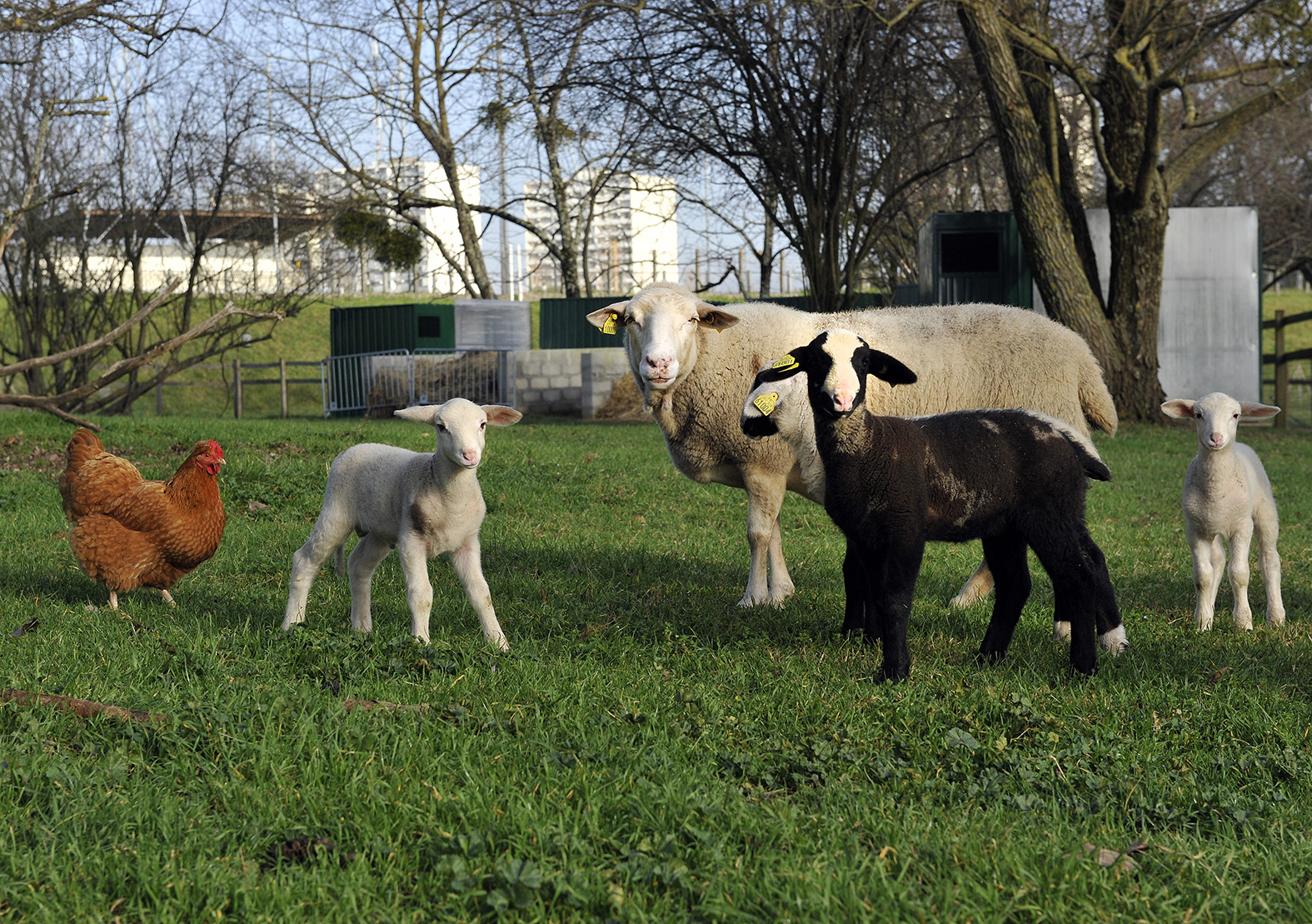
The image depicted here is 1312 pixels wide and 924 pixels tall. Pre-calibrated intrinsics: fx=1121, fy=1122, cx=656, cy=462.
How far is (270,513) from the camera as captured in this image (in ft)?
29.9

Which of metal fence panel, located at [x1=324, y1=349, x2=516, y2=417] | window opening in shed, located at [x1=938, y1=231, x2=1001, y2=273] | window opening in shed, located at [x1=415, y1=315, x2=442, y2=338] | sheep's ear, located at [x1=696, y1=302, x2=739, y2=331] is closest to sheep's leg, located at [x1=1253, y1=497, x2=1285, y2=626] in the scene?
sheep's ear, located at [x1=696, y1=302, x2=739, y2=331]

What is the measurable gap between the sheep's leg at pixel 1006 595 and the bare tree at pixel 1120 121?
11.4 metres

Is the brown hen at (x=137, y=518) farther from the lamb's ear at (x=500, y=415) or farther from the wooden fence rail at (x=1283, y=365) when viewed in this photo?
the wooden fence rail at (x=1283, y=365)

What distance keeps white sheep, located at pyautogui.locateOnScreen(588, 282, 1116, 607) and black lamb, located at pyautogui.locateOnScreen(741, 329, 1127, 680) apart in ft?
5.33

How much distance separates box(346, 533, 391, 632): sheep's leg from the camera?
17.2 ft

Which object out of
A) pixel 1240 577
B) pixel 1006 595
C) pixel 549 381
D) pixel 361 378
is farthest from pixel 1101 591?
pixel 361 378

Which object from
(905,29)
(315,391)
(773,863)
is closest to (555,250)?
(315,391)

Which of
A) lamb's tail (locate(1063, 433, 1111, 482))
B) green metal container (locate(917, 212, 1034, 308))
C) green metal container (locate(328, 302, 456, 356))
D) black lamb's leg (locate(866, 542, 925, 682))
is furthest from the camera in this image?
green metal container (locate(328, 302, 456, 356))

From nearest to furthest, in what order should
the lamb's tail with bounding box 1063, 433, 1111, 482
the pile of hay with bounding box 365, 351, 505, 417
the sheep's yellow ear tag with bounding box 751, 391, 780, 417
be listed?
the sheep's yellow ear tag with bounding box 751, 391, 780, 417
the lamb's tail with bounding box 1063, 433, 1111, 482
the pile of hay with bounding box 365, 351, 505, 417

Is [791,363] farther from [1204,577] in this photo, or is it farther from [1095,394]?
[1095,394]

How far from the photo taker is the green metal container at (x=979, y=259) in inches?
755

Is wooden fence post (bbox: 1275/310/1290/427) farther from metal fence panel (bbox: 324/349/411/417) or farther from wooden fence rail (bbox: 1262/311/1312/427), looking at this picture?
metal fence panel (bbox: 324/349/411/417)

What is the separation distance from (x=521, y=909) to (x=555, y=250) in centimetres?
2929

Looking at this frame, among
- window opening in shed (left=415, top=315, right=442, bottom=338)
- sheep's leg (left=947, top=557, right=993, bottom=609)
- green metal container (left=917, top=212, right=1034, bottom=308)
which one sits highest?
green metal container (left=917, top=212, right=1034, bottom=308)
